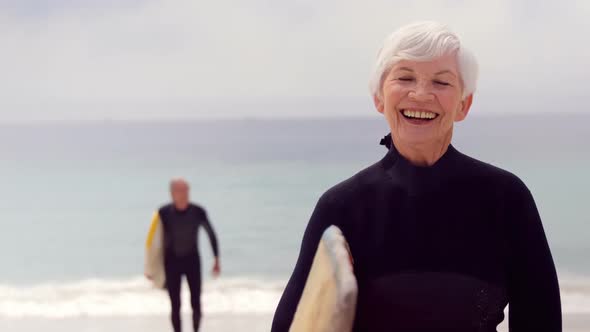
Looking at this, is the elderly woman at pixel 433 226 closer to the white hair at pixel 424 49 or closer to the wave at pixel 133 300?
the white hair at pixel 424 49

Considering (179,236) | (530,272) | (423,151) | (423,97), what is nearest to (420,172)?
(423,151)

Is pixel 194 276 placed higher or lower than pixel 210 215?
lower

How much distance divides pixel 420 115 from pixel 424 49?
133 mm

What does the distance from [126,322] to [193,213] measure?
203 centimetres

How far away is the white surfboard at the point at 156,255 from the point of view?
15.5 ft

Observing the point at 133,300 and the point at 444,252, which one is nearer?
the point at 444,252

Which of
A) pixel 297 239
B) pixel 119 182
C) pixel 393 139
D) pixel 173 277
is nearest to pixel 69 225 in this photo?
pixel 297 239

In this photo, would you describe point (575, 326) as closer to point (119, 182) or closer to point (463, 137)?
point (119, 182)

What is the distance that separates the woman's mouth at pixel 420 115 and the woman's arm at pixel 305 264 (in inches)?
9.5

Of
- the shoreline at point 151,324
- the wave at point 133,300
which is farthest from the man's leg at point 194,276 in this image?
the wave at point 133,300

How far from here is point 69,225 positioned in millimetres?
22188

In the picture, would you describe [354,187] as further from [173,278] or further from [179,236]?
[173,278]

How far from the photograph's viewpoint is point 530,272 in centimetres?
146

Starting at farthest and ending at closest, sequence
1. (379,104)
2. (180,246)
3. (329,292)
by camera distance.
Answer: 1. (180,246)
2. (379,104)
3. (329,292)
